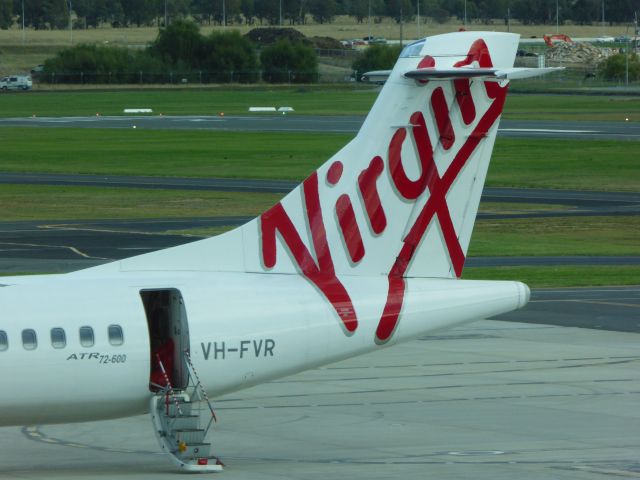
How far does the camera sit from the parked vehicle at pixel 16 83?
185875 millimetres

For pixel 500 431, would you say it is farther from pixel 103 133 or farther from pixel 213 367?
pixel 103 133

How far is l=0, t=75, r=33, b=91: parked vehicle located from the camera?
186 metres

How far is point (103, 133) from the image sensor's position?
116812 mm

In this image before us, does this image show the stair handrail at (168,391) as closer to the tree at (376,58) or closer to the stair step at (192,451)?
the stair step at (192,451)

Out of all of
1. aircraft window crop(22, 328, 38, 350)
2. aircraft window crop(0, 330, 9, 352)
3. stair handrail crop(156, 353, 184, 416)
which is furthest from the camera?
stair handrail crop(156, 353, 184, 416)

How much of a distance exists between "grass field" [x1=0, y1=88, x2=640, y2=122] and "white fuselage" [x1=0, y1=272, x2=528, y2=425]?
108 m

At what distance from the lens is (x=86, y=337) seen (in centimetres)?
2133

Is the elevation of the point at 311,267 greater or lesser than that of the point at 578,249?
greater

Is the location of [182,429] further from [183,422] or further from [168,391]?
[168,391]

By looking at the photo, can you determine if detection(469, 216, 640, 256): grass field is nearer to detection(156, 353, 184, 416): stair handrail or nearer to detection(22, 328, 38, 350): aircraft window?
detection(156, 353, 184, 416): stair handrail

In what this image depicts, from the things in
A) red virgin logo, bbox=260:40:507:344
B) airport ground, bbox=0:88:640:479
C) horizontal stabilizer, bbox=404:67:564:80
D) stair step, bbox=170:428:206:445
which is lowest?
airport ground, bbox=0:88:640:479

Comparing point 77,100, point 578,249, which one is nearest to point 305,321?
point 578,249

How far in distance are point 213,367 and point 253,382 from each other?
79cm

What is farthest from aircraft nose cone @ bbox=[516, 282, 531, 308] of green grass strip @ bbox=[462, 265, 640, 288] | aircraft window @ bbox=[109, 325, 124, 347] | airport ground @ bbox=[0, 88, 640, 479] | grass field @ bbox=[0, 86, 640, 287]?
grass field @ bbox=[0, 86, 640, 287]
